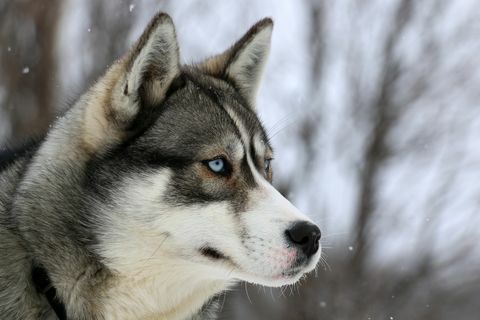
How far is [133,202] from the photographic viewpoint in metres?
2.97

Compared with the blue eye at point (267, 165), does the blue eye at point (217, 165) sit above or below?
above

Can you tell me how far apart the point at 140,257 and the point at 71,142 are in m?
0.61

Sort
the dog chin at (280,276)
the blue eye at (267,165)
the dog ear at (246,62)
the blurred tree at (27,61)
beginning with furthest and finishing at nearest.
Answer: the blurred tree at (27,61)
the dog ear at (246,62)
the blue eye at (267,165)
the dog chin at (280,276)

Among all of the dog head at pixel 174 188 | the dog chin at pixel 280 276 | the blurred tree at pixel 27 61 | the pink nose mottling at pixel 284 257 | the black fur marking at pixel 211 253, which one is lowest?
the blurred tree at pixel 27 61

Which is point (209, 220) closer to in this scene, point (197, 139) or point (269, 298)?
point (197, 139)

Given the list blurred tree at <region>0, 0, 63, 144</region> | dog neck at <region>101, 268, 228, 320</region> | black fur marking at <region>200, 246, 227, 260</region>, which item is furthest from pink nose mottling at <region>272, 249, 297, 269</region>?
blurred tree at <region>0, 0, 63, 144</region>

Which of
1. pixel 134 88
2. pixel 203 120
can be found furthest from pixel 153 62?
pixel 203 120

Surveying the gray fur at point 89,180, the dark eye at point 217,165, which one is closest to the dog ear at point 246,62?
the gray fur at point 89,180

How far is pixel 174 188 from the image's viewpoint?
9.77 ft

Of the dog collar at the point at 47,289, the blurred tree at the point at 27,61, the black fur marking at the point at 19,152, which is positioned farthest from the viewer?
the blurred tree at the point at 27,61

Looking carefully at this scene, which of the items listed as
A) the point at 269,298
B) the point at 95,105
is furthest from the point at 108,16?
the point at 95,105

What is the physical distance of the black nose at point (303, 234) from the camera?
9.50 ft

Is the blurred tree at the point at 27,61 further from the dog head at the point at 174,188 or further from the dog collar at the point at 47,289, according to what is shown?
the dog collar at the point at 47,289

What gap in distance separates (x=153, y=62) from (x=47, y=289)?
1074mm
